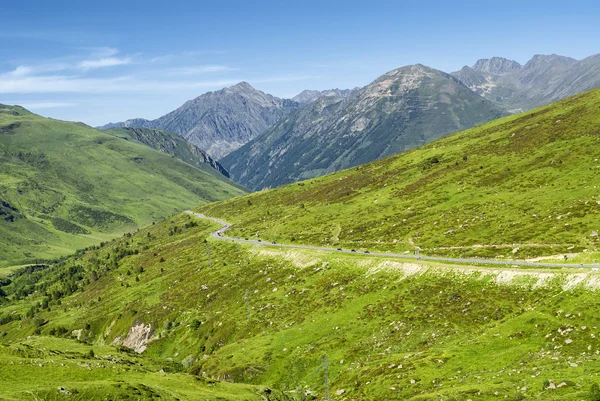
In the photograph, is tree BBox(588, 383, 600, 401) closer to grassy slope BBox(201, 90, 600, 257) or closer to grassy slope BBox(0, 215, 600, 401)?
grassy slope BBox(0, 215, 600, 401)

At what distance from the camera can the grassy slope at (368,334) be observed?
62.8 metres

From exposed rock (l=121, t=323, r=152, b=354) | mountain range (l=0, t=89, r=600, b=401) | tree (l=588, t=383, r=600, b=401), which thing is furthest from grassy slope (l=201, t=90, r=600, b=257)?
tree (l=588, t=383, r=600, b=401)

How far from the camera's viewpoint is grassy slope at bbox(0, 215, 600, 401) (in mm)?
62750

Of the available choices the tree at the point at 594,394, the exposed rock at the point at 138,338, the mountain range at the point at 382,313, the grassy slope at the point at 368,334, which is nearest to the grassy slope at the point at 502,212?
the mountain range at the point at 382,313

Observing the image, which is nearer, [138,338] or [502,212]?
[502,212]

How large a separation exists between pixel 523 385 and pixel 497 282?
130 ft

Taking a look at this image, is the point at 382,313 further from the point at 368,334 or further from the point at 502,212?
the point at 502,212

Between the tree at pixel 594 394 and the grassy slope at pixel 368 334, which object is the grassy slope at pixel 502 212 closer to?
the grassy slope at pixel 368 334

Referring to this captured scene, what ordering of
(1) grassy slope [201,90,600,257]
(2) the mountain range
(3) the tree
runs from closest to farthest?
(3) the tree → (2) the mountain range → (1) grassy slope [201,90,600,257]

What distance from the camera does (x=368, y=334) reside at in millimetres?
92250

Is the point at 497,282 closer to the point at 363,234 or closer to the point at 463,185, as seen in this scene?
the point at 363,234


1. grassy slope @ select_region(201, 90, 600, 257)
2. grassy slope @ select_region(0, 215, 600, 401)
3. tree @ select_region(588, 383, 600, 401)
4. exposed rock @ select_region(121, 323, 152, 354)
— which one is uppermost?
grassy slope @ select_region(201, 90, 600, 257)

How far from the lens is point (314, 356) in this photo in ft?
302

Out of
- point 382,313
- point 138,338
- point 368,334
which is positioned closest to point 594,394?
point 368,334
